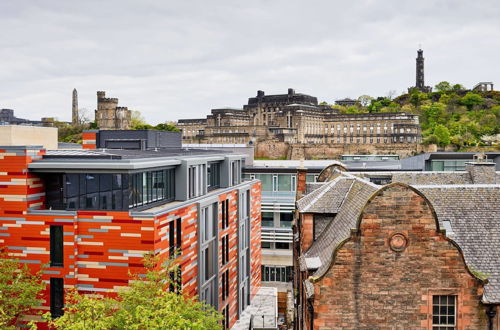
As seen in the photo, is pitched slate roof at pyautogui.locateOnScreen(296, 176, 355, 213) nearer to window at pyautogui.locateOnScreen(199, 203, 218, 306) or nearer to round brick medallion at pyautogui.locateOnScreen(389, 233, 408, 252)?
round brick medallion at pyautogui.locateOnScreen(389, 233, 408, 252)

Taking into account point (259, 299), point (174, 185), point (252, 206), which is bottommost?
point (259, 299)

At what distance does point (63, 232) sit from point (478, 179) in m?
26.0

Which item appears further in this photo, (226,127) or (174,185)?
(226,127)

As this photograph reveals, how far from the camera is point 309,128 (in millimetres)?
158375

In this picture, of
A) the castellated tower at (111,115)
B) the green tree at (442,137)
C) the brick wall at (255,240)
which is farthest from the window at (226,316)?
the castellated tower at (111,115)

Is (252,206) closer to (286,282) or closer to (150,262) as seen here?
(286,282)

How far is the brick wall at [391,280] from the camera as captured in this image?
1684cm

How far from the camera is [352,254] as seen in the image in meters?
17.0

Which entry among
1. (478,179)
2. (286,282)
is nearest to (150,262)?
(478,179)

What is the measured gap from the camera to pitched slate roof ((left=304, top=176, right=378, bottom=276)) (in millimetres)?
19156

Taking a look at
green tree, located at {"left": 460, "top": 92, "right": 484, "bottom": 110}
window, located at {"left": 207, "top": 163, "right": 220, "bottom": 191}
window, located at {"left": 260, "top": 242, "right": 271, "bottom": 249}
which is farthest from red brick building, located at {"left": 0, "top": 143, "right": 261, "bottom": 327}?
green tree, located at {"left": 460, "top": 92, "right": 484, "bottom": 110}

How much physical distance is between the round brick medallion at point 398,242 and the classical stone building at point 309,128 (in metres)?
122

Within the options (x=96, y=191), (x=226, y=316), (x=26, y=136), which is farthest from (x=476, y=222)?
(x=26, y=136)

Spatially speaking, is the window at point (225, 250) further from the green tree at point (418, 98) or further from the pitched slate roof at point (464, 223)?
Answer: the green tree at point (418, 98)
